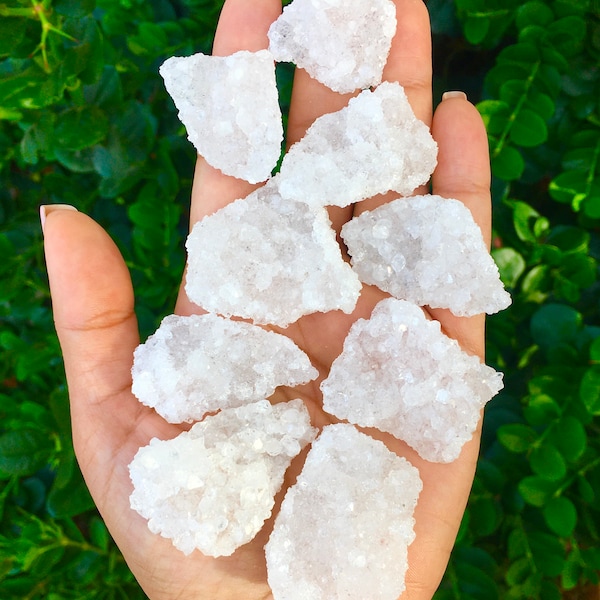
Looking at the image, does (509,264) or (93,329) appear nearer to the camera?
(93,329)

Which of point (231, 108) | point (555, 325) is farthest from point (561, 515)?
point (231, 108)

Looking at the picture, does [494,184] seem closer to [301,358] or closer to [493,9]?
[493,9]

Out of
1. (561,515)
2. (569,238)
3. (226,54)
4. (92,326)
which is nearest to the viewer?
(92,326)

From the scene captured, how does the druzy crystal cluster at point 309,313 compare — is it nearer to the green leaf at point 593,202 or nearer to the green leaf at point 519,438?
the green leaf at point 519,438

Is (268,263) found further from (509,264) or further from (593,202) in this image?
(593,202)

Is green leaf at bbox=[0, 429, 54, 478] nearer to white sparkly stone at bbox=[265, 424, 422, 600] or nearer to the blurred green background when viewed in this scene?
the blurred green background

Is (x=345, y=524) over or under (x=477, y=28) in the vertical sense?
under
